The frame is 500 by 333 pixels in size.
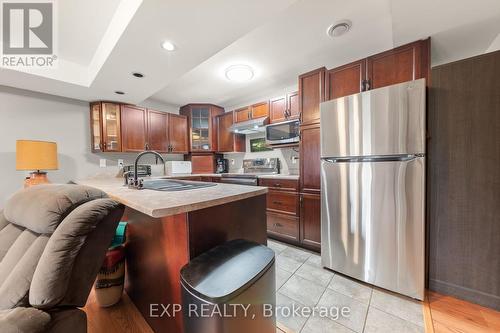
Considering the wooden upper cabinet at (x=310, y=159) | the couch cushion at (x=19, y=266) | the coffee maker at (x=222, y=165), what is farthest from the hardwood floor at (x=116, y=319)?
the coffee maker at (x=222, y=165)

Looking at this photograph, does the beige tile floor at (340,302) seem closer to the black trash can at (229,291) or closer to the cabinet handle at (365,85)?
the black trash can at (229,291)

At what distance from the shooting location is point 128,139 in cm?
310

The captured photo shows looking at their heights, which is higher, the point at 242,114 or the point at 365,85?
the point at 242,114

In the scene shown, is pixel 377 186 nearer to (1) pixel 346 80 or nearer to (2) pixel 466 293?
(2) pixel 466 293

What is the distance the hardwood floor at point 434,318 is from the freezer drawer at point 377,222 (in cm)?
16

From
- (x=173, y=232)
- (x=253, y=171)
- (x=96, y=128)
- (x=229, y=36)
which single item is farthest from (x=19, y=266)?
(x=253, y=171)

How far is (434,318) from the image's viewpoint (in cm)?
131

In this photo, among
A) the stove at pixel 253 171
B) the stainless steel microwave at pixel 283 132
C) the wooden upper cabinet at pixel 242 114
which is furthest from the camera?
the wooden upper cabinet at pixel 242 114

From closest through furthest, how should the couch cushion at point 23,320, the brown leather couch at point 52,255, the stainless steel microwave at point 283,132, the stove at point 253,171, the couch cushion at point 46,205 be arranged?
the couch cushion at point 23,320, the brown leather couch at point 52,255, the couch cushion at point 46,205, the stainless steel microwave at point 283,132, the stove at point 253,171

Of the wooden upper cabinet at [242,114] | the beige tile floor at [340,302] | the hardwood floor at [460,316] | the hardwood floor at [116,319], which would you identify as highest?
the wooden upper cabinet at [242,114]

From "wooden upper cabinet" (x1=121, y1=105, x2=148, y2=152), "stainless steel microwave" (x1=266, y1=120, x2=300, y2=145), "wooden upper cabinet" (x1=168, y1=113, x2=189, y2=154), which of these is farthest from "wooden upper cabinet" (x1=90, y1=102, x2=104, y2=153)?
"stainless steel microwave" (x1=266, y1=120, x2=300, y2=145)

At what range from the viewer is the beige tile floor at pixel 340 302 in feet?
4.13

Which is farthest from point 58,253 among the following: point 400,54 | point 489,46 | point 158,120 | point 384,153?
point 489,46

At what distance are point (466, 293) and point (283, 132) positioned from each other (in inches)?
89.1
